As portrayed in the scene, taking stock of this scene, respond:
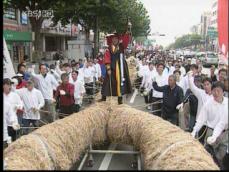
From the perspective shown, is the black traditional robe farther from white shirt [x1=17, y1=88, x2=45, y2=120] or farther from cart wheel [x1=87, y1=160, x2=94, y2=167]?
cart wheel [x1=87, y1=160, x2=94, y2=167]

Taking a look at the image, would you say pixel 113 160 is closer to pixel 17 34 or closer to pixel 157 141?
pixel 157 141

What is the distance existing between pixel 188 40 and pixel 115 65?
439 feet

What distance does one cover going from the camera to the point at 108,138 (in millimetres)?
8156

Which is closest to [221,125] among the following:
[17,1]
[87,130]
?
[87,130]

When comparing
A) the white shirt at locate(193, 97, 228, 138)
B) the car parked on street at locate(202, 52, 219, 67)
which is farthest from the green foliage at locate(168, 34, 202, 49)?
the white shirt at locate(193, 97, 228, 138)

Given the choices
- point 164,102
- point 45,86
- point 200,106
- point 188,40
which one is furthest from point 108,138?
point 188,40

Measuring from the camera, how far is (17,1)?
22812 millimetres

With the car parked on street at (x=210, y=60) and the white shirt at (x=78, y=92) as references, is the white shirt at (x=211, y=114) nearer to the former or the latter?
the white shirt at (x=78, y=92)

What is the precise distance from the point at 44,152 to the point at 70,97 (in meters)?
5.26

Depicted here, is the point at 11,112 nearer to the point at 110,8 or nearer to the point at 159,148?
the point at 159,148

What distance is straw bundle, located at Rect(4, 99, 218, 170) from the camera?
16.5 feet

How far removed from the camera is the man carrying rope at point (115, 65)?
34.7ft

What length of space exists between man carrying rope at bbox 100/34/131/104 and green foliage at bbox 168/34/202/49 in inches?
4582

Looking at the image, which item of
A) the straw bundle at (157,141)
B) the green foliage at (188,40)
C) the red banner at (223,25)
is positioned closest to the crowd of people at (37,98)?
the straw bundle at (157,141)
